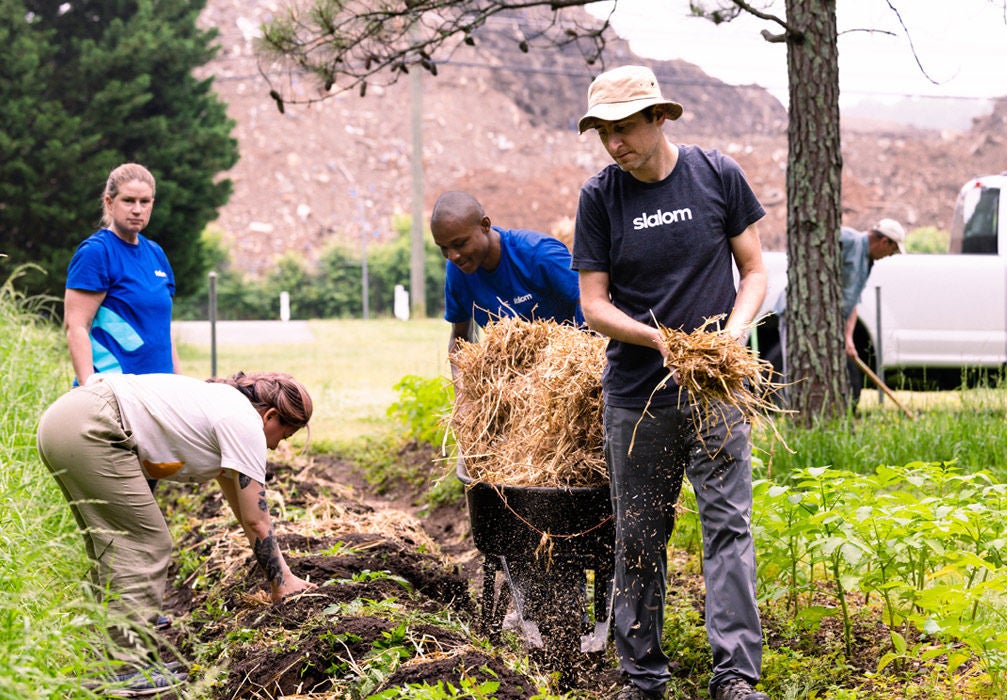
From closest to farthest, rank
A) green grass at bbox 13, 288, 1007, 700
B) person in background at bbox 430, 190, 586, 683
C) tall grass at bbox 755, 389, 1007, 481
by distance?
green grass at bbox 13, 288, 1007, 700, person in background at bbox 430, 190, 586, 683, tall grass at bbox 755, 389, 1007, 481

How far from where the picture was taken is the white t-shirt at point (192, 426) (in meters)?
3.86

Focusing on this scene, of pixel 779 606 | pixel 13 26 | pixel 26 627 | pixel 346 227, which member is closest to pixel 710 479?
pixel 779 606

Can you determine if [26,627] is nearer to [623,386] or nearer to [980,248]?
[623,386]

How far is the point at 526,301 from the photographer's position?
496 centimetres

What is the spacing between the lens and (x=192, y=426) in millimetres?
3904

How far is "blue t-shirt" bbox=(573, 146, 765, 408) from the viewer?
3.72m

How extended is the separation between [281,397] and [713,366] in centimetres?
154

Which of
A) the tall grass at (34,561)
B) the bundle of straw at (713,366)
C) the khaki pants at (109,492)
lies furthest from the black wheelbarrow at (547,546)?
the tall grass at (34,561)

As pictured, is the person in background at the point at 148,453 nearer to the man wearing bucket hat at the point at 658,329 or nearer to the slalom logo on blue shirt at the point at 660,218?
the man wearing bucket hat at the point at 658,329

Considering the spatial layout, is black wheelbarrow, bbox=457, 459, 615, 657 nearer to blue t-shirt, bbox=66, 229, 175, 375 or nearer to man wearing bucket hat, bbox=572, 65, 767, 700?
man wearing bucket hat, bbox=572, 65, 767, 700

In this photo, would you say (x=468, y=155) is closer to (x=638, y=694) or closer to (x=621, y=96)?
(x=621, y=96)

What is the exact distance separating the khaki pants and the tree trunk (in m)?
4.14

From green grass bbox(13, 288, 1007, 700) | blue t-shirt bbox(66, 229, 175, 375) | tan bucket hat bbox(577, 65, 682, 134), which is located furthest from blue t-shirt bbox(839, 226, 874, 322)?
blue t-shirt bbox(66, 229, 175, 375)

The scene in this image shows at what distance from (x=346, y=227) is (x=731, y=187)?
1386 inches
